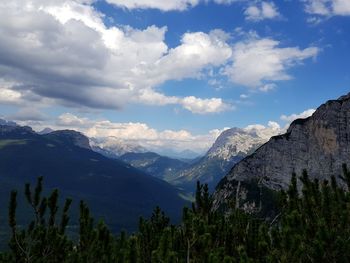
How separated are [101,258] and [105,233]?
6.64ft

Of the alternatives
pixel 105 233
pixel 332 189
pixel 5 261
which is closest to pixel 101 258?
pixel 105 233

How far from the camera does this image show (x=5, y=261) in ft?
92.6

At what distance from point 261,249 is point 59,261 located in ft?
41.9

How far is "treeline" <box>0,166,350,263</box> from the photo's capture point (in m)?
22.1

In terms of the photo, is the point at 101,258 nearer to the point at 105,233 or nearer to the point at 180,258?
the point at 105,233

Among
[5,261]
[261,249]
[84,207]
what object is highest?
[84,207]

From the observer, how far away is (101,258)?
26.3 meters

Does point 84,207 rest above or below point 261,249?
above

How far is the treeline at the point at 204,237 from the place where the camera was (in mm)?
22109

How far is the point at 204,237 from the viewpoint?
21.7 meters

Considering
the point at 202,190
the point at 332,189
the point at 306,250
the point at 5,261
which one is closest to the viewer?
the point at 306,250

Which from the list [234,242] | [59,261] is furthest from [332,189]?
[59,261]

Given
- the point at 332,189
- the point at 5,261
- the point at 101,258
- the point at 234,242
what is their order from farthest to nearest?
the point at 332,189 < the point at 234,242 < the point at 5,261 < the point at 101,258

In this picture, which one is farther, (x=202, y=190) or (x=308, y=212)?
(x=202, y=190)
